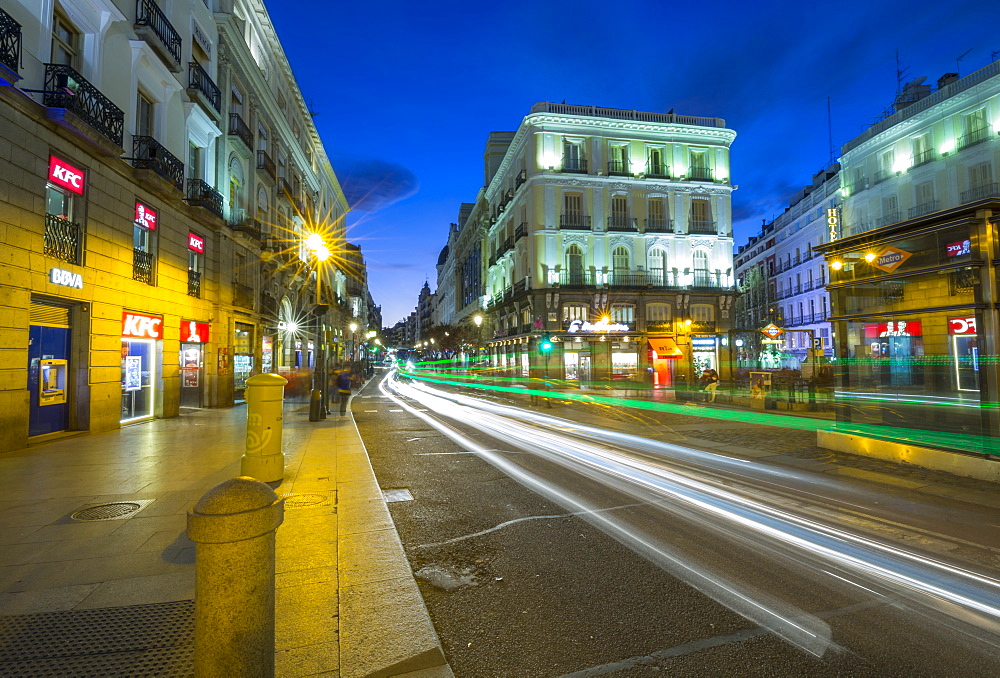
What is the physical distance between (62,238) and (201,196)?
6.95m

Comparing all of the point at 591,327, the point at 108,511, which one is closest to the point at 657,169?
the point at 591,327

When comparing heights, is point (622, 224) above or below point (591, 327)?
above

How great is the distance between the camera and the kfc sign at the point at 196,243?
17219 mm

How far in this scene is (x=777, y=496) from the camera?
6.42 metres

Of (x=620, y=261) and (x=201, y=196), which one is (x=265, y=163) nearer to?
(x=201, y=196)

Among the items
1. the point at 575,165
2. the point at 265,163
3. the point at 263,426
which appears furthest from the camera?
the point at 575,165

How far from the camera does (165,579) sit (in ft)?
12.1

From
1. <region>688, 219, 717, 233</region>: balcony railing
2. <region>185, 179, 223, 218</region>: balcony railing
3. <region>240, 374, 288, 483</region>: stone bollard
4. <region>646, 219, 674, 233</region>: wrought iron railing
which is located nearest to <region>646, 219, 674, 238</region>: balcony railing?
<region>646, 219, 674, 233</region>: wrought iron railing

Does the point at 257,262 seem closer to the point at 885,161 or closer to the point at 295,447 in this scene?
the point at 295,447

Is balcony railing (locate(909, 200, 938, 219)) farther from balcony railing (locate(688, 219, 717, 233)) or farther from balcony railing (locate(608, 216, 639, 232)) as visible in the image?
balcony railing (locate(608, 216, 639, 232))

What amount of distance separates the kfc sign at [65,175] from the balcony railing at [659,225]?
112 feet

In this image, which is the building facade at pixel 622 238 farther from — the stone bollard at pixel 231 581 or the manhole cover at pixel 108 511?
the stone bollard at pixel 231 581

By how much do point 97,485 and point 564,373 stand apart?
32632mm

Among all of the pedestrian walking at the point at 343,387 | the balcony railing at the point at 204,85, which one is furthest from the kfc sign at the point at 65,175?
the pedestrian walking at the point at 343,387
